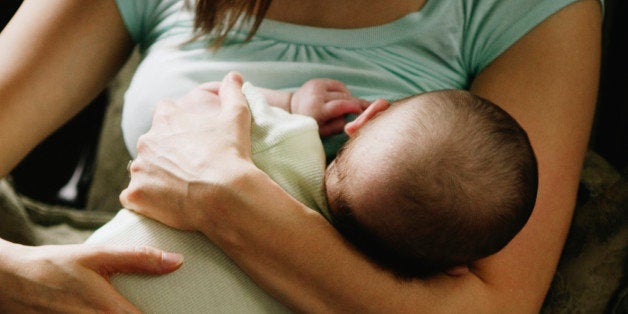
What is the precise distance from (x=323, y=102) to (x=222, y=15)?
0.28m

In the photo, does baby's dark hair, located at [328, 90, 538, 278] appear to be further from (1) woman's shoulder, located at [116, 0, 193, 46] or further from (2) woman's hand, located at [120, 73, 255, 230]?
(1) woman's shoulder, located at [116, 0, 193, 46]

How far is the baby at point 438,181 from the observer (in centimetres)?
A: 65

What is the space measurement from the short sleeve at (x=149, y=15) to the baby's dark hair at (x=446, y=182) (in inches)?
21.9

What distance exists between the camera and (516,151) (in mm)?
663

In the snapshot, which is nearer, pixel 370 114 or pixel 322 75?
pixel 370 114

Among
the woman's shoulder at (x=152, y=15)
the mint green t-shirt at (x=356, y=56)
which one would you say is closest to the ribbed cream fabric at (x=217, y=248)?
the mint green t-shirt at (x=356, y=56)

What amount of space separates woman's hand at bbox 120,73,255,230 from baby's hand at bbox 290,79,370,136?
0.33 feet

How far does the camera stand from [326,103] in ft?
2.77

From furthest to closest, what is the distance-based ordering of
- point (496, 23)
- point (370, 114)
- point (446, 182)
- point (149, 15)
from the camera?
point (149, 15), point (496, 23), point (370, 114), point (446, 182)

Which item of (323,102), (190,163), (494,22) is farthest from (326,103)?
(494,22)

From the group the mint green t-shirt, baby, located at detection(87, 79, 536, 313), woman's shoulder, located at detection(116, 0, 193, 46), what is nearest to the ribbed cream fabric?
baby, located at detection(87, 79, 536, 313)

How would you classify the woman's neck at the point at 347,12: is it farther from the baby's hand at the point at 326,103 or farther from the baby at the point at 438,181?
the baby at the point at 438,181

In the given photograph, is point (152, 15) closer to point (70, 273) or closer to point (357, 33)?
point (357, 33)

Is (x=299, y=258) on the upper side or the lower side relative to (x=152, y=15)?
lower
